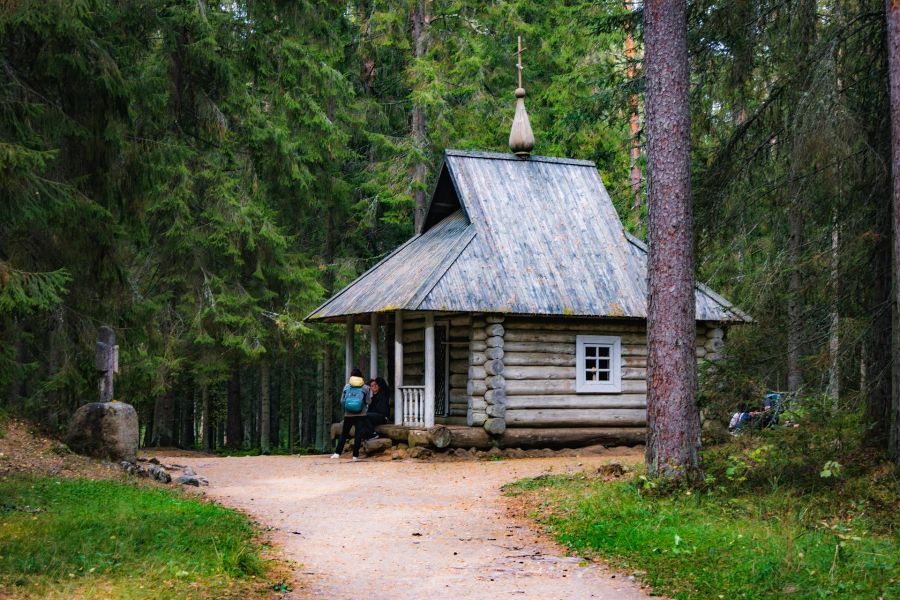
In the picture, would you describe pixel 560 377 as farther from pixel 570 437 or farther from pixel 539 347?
pixel 570 437

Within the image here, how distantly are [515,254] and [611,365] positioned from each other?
320 cm

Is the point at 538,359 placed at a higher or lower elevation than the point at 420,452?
higher

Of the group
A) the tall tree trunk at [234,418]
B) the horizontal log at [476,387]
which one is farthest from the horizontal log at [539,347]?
the tall tree trunk at [234,418]

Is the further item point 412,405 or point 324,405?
point 324,405

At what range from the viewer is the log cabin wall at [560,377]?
60.2 ft

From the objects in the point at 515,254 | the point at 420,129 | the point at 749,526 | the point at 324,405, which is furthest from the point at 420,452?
the point at 420,129

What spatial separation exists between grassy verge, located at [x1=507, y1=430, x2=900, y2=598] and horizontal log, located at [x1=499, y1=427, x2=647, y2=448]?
5.71 meters

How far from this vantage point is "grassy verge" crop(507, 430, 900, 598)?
6723 millimetres

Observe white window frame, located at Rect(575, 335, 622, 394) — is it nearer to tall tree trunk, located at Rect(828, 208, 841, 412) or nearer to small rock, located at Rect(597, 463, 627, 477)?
small rock, located at Rect(597, 463, 627, 477)

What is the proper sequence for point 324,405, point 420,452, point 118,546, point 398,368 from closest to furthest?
point 118,546 → point 420,452 → point 398,368 → point 324,405

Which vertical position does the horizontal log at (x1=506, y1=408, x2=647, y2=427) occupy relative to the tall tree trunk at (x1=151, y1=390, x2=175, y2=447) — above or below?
above

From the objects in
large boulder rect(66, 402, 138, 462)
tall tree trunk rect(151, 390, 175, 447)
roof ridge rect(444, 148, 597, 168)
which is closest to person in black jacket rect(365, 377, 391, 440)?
roof ridge rect(444, 148, 597, 168)

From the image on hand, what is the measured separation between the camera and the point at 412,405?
61.4ft

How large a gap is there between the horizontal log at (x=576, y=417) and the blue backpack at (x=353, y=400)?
2998 mm
